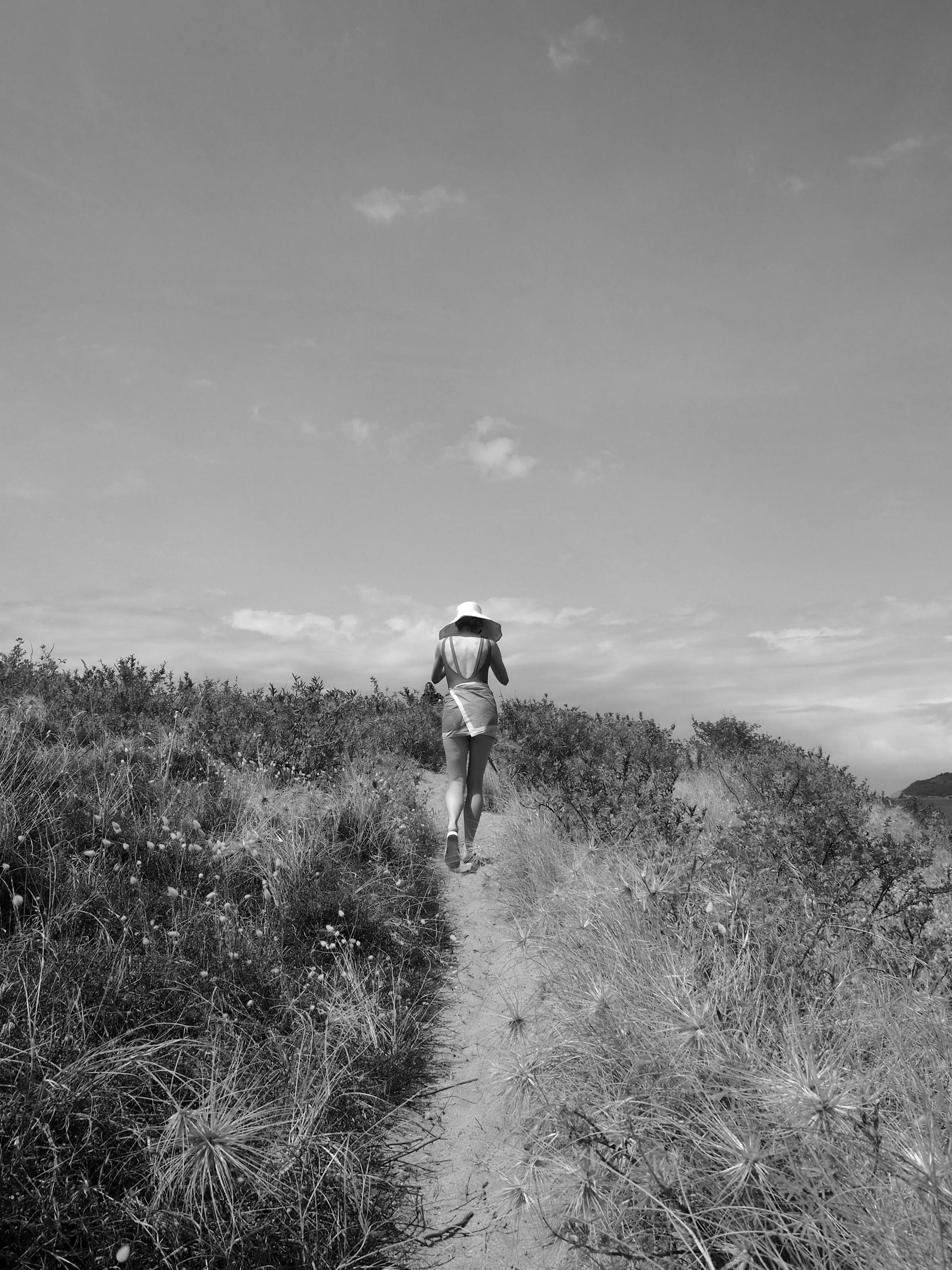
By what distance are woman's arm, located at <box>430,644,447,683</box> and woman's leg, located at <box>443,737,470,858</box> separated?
74cm

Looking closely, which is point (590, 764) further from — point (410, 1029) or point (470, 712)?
point (410, 1029)

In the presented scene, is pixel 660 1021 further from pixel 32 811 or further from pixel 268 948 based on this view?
pixel 32 811

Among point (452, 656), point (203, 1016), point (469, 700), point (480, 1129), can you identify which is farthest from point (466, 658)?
point (480, 1129)

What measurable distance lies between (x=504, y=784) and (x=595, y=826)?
4.01 metres

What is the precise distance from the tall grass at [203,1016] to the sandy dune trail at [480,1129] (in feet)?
0.49

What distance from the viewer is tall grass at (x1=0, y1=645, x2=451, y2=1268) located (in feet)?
10.0

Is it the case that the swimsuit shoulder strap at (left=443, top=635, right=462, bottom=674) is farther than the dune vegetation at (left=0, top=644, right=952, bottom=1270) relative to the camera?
Yes

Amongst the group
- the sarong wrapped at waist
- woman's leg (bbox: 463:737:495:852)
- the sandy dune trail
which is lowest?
the sandy dune trail

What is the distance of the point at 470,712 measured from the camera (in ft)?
25.9

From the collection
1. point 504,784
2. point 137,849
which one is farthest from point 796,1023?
point 504,784

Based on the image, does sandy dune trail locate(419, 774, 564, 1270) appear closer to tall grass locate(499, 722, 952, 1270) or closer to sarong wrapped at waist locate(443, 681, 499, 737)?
tall grass locate(499, 722, 952, 1270)

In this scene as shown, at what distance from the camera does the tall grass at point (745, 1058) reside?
2.75 meters

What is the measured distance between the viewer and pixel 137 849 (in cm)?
571

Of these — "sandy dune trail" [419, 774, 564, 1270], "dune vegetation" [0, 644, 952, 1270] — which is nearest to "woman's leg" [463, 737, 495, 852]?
"dune vegetation" [0, 644, 952, 1270]
